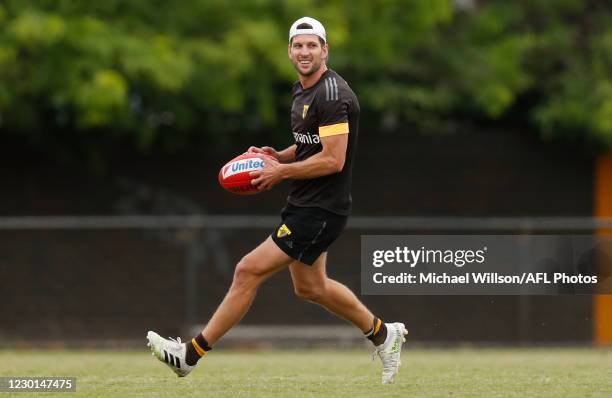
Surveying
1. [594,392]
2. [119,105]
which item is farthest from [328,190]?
[119,105]

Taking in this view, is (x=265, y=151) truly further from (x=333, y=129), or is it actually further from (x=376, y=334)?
(x=376, y=334)

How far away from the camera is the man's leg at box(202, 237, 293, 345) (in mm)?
7848

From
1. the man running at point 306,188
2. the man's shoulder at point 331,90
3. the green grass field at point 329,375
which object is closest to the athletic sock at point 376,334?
the green grass field at point 329,375

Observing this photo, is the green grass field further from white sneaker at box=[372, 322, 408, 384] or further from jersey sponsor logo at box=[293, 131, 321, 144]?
jersey sponsor logo at box=[293, 131, 321, 144]

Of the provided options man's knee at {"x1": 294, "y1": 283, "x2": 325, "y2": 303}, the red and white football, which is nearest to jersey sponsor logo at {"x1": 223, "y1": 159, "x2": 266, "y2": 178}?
the red and white football

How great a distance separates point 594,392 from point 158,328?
768 centimetres

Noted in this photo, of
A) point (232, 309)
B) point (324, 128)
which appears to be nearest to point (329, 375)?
point (232, 309)

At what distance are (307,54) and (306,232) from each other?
1.10 meters

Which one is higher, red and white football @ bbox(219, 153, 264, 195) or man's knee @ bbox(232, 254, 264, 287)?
red and white football @ bbox(219, 153, 264, 195)

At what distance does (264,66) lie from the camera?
600 inches

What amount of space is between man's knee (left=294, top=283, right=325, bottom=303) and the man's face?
135 centimetres

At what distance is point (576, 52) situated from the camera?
17.5 m

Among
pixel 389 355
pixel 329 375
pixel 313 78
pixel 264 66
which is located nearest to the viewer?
pixel 313 78

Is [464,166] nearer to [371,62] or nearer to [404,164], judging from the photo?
[404,164]
